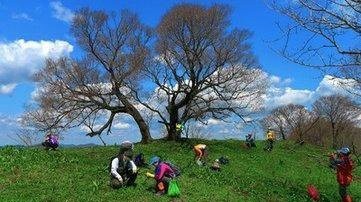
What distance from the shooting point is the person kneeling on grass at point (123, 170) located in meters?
22.8

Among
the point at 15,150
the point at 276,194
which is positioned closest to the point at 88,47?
the point at 15,150

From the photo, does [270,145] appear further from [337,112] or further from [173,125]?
[337,112]

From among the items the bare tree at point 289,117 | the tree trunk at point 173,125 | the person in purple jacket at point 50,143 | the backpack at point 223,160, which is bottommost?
the backpack at point 223,160

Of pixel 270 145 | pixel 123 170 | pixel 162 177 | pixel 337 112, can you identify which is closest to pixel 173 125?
pixel 270 145

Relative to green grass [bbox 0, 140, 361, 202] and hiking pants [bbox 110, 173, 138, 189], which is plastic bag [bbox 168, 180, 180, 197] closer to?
green grass [bbox 0, 140, 361, 202]

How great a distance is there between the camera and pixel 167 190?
22625mm

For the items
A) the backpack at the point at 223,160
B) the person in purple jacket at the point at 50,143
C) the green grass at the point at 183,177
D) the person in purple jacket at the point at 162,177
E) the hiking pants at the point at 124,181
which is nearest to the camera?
the green grass at the point at 183,177

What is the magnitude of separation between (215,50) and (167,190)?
994 inches

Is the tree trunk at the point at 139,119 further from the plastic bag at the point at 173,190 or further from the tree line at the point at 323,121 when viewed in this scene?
the tree line at the point at 323,121

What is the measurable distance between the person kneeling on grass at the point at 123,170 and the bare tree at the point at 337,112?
74184mm

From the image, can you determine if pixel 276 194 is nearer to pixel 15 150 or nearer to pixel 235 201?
pixel 235 201

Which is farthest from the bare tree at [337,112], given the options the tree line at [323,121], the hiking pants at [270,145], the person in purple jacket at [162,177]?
the person in purple jacket at [162,177]

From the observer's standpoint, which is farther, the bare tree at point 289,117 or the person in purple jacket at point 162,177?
the bare tree at point 289,117

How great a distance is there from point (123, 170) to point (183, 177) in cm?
437
